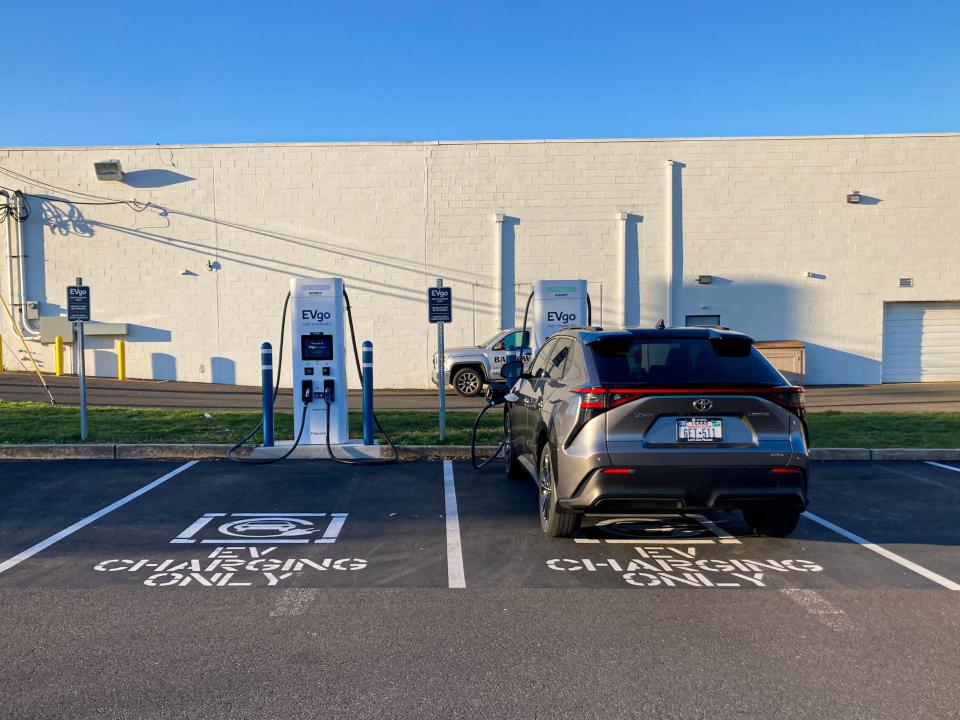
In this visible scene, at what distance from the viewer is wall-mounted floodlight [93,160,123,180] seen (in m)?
19.0

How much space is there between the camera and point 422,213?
19.5m

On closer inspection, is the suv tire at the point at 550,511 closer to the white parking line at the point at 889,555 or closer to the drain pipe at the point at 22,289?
the white parking line at the point at 889,555

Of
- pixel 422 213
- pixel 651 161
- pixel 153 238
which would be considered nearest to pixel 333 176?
pixel 422 213

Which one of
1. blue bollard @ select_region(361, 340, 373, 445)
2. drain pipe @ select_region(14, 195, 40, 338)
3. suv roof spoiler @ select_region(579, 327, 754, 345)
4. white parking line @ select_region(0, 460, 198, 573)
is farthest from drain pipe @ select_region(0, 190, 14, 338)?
suv roof spoiler @ select_region(579, 327, 754, 345)

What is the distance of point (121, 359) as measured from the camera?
19.6 m

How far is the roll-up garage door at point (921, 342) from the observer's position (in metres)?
20.1

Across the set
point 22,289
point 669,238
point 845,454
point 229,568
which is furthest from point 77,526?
point 669,238

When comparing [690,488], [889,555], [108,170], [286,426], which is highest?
[108,170]

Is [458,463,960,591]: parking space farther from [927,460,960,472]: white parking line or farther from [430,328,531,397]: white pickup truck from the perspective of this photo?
[430,328,531,397]: white pickup truck

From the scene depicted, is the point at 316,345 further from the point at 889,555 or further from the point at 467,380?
the point at 467,380

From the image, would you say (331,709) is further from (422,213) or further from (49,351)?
(49,351)

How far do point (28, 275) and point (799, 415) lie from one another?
783 inches

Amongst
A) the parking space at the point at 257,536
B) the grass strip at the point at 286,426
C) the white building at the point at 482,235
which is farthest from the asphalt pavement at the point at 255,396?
the parking space at the point at 257,536

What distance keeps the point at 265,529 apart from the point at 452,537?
157 cm
